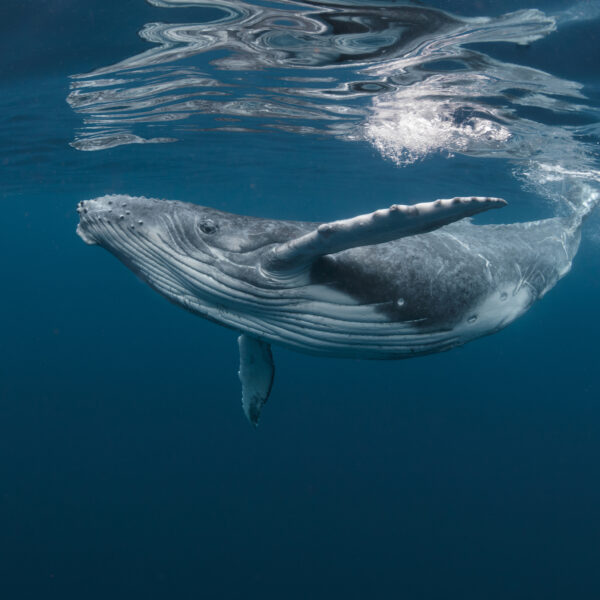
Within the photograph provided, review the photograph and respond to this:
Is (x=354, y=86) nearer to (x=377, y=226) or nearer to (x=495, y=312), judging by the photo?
(x=495, y=312)

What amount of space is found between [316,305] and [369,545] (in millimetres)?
16616

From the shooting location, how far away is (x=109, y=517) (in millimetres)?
19766

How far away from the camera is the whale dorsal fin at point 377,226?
2815 millimetres

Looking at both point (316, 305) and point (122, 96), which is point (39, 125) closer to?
point (122, 96)

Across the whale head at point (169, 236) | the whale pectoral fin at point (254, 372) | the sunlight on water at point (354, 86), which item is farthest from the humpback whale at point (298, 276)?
the sunlight on water at point (354, 86)

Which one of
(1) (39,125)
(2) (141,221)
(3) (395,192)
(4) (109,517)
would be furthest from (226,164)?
(2) (141,221)

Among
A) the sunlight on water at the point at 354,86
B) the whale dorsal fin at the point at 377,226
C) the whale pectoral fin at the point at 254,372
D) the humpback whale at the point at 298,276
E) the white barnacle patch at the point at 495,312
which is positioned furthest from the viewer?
the sunlight on water at the point at 354,86

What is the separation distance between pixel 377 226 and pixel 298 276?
104cm

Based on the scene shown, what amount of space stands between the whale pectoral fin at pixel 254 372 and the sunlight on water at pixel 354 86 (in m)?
5.87

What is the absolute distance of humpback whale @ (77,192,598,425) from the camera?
384 cm

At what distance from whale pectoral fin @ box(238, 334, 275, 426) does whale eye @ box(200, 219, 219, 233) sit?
1944mm

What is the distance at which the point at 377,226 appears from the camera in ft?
9.80

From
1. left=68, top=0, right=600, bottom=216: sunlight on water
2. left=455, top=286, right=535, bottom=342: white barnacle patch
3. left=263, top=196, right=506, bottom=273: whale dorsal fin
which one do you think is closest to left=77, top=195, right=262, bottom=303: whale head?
left=263, top=196, right=506, bottom=273: whale dorsal fin

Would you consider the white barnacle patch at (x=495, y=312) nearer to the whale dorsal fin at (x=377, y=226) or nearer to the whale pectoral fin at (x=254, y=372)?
the whale dorsal fin at (x=377, y=226)
